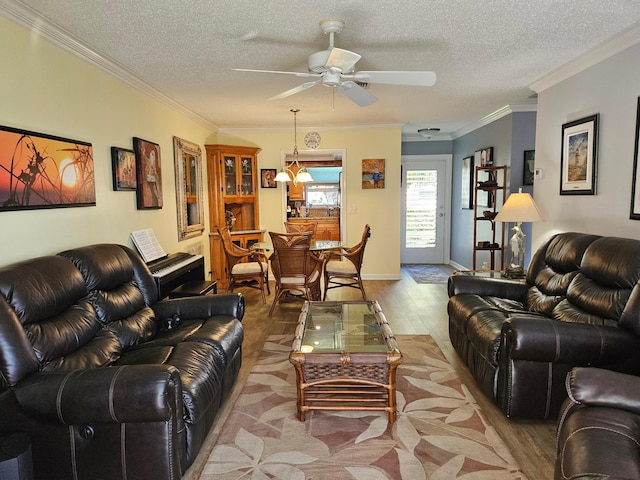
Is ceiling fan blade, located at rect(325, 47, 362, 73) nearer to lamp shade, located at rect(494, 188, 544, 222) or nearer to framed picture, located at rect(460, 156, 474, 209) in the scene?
lamp shade, located at rect(494, 188, 544, 222)

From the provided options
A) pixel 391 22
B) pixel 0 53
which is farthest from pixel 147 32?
pixel 391 22

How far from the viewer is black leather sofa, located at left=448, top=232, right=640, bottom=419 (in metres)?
2.20

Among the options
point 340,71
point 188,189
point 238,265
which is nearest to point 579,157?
point 340,71

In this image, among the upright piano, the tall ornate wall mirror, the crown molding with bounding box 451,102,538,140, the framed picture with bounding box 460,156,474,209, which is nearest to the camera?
the upright piano

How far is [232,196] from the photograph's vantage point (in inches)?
247

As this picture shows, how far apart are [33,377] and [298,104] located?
4009 millimetres

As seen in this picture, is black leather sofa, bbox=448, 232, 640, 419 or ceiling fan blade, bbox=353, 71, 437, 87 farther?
ceiling fan blade, bbox=353, 71, 437, 87

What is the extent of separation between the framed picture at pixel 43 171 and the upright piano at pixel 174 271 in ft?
2.72

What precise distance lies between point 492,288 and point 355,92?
2009 mm

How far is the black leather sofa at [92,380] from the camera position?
5.64 feet

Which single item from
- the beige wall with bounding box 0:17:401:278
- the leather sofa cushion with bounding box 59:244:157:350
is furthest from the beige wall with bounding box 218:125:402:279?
the leather sofa cushion with bounding box 59:244:157:350

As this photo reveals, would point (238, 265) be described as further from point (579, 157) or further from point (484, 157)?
point (484, 157)

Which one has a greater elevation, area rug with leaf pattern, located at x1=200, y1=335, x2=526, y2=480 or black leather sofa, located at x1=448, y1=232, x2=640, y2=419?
black leather sofa, located at x1=448, y1=232, x2=640, y2=419

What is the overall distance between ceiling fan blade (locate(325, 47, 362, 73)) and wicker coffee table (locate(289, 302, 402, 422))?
5.76 feet
